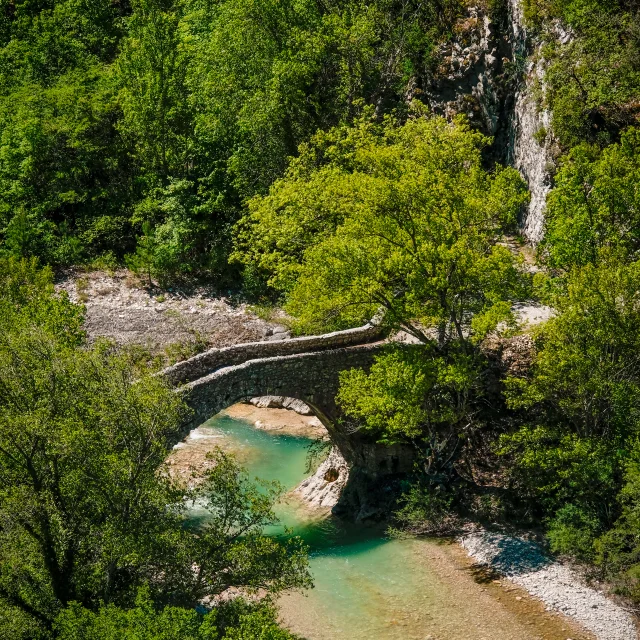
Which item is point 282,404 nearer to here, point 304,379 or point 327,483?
A: point 327,483

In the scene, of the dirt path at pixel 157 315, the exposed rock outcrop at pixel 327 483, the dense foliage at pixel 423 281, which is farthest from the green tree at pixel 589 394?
the dirt path at pixel 157 315

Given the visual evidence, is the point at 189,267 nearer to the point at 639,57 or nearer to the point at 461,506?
the point at 461,506

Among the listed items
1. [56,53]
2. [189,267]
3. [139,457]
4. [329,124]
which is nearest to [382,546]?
[139,457]

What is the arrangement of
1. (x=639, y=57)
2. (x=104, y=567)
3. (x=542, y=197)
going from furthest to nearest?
(x=542, y=197) < (x=639, y=57) < (x=104, y=567)

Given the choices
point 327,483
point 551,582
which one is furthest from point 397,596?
point 327,483

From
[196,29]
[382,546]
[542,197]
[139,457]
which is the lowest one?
[382,546]

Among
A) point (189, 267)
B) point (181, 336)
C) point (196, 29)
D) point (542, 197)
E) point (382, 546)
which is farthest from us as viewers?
point (196, 29)
